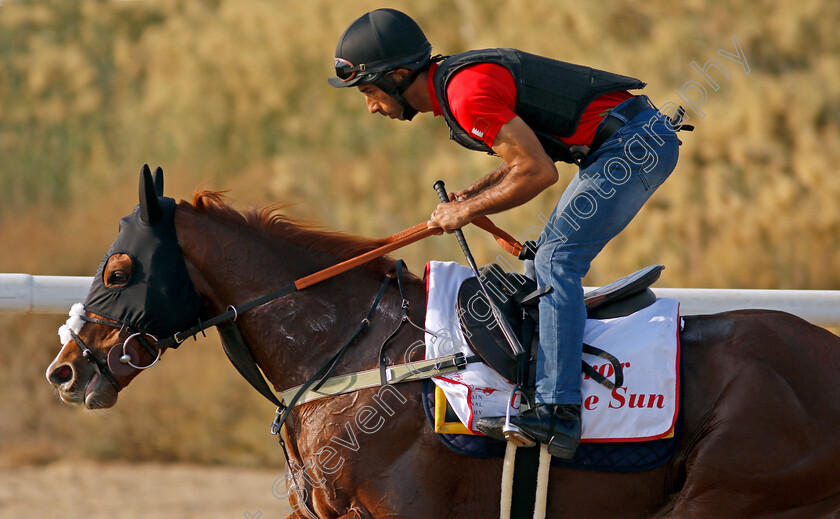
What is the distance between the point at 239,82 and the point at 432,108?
758 centimetres

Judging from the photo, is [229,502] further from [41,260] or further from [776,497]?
[776,497]

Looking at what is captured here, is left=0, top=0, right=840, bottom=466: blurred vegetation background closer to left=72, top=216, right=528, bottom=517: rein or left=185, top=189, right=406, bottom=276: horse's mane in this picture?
left=185, top=189, right=406, bottom=276: horse's mane

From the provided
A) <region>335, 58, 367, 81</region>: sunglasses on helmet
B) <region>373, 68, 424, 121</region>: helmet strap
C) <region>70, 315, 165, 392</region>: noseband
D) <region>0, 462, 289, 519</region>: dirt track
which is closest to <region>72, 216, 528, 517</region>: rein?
<region>70, 315, 165, 392</region>: noseband

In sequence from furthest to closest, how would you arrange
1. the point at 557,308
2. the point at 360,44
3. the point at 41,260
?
1. the point at 41,260
2. the point at 360,44
3. the point at 557,308

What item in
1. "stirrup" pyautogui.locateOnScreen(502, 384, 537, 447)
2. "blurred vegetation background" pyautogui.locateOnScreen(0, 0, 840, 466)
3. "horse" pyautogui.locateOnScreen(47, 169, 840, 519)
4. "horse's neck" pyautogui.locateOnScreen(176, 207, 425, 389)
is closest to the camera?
"stirrup" pyautogui.locateOnScreen(502, 384, 537, 447)

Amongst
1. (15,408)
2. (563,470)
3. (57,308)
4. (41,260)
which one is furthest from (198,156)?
(563,470)

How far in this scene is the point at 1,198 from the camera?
9820mm

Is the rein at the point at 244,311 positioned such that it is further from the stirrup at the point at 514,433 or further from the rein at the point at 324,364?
the stirrup at the point at 514,433

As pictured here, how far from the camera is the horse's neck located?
3.08m

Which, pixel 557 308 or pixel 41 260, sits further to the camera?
pixel 41 260

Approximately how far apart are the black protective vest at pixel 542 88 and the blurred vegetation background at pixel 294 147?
516 centimetres

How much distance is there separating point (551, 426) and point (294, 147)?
7.57 metres

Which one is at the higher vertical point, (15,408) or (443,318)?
(443,318)

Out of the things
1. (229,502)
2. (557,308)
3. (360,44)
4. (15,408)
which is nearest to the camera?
(557,308)
